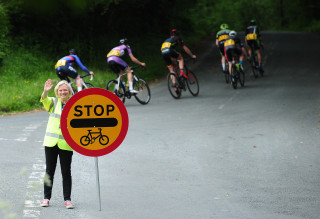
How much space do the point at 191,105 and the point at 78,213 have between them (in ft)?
35.3

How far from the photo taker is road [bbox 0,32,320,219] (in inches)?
285

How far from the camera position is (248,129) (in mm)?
13500

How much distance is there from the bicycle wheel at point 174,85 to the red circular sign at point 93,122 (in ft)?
39.1

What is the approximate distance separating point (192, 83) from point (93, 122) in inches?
497

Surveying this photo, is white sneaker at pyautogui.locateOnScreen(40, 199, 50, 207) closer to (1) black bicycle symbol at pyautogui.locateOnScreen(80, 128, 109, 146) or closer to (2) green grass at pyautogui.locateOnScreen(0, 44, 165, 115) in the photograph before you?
(1) black bicycle symbol at pyautogui.locateOnScreen(80, 128, 109, 146)

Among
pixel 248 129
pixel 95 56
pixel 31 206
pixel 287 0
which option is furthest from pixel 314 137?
pixel 287 0

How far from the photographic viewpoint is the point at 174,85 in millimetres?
18703

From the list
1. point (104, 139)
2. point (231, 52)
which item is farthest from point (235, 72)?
point (104, 139)

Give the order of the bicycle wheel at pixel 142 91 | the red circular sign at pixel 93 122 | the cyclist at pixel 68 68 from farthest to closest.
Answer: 1. the bicycle wheel at pixel 142 91
2. the cyclist at pixel 68 68
3. the red circular sign at pixel 93 122

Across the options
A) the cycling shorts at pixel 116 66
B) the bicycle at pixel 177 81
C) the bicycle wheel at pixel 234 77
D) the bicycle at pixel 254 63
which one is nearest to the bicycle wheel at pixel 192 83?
the bicycle at pixel 177 81

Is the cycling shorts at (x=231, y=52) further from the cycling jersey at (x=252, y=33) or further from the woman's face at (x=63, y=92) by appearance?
the woman's face at (x=63, y=92)

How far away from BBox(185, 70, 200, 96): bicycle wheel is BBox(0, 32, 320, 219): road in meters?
0.34

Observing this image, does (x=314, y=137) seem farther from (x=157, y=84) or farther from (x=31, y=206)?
(x=157, y=84)

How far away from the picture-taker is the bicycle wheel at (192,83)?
1891 cm
